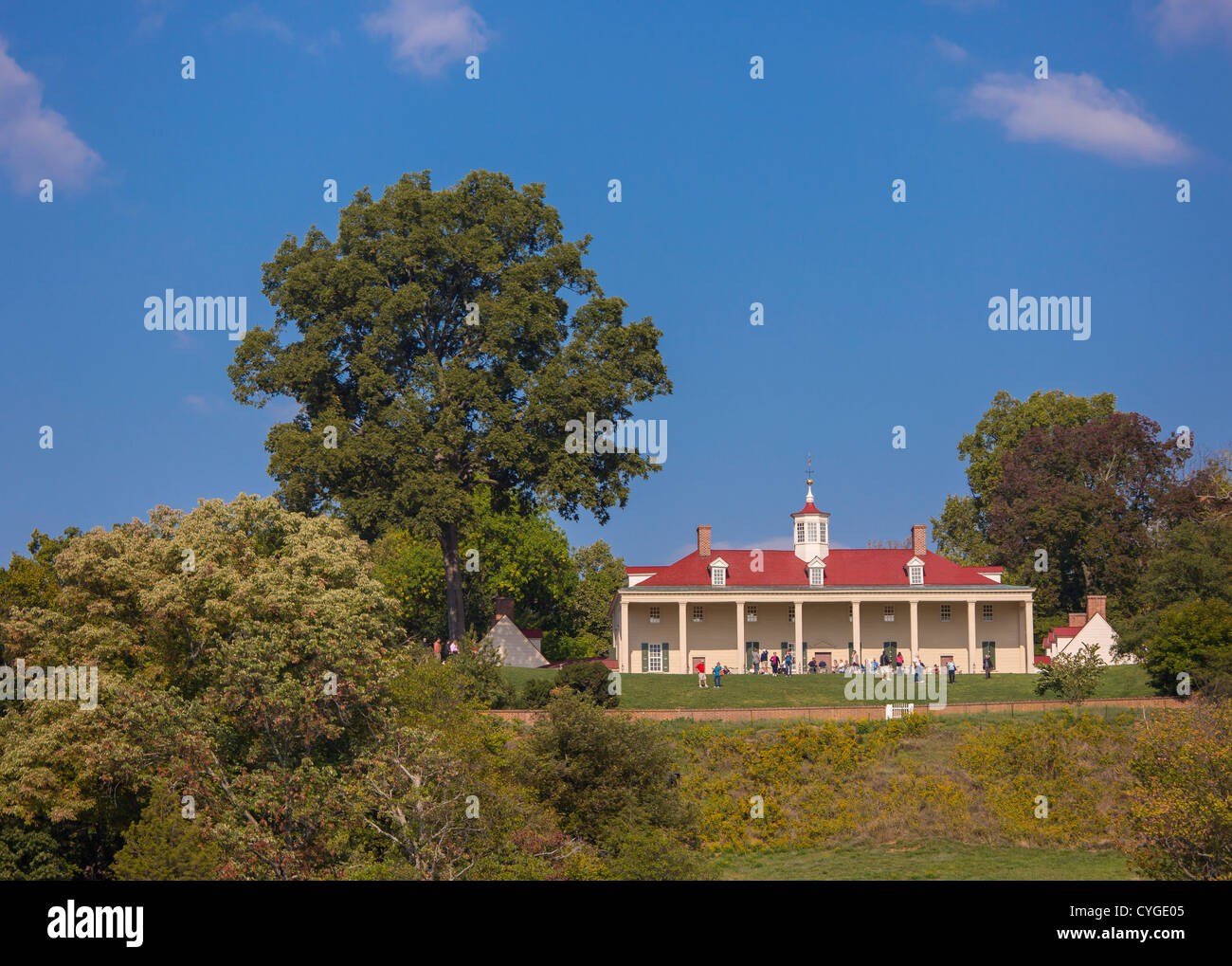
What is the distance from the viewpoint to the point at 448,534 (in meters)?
51.9

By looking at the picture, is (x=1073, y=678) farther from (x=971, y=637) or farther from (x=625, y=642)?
(x=625, y=642)

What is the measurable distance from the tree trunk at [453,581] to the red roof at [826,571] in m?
15.1

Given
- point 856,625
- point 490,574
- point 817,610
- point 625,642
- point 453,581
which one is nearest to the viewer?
point 453,581

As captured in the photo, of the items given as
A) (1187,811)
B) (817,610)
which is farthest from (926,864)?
(817,610)

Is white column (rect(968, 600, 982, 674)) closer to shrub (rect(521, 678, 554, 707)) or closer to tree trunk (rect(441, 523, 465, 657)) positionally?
tree trunk (rect(441, 523, 465, 657))

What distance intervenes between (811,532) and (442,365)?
24988 mm

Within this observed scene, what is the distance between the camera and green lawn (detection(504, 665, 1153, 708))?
153 ft

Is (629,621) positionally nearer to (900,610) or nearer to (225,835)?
(900,610)

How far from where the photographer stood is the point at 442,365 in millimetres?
53219

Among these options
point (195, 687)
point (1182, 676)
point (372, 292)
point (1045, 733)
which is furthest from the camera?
point (372, 292)

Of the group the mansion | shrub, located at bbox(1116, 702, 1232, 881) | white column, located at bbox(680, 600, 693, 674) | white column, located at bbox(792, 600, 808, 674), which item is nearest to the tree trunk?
the mansion

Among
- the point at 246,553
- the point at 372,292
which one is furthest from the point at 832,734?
the point at 372,292

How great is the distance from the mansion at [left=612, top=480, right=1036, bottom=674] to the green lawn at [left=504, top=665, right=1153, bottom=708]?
1075cm
